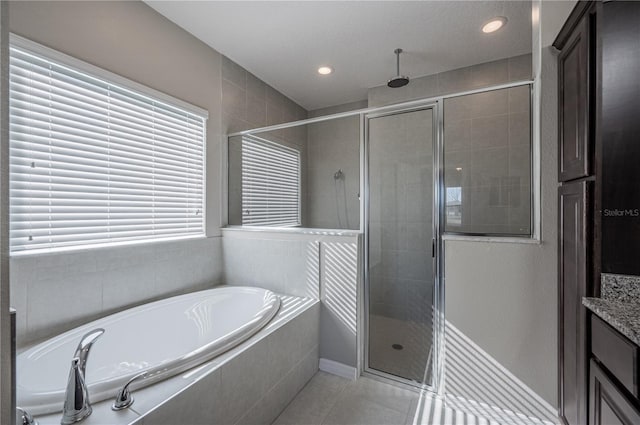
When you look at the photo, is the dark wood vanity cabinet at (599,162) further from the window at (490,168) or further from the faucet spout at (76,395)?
the faucet spout at (76,395)

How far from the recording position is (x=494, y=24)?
211cm

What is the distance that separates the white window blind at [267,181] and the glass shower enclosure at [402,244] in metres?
0.82

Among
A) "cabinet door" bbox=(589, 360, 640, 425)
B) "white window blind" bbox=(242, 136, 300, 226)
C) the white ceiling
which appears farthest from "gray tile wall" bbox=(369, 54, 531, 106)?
"cabinet door" bbox=(589, 360, 640, 425)

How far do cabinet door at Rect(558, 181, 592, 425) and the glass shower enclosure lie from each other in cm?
64

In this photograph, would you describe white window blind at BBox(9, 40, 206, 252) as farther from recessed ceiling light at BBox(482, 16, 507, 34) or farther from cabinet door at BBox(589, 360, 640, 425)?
cabinet door at BBox(589, 360, 640, 425)

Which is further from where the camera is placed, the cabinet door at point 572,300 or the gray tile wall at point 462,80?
the gray tile wall at point 462,80

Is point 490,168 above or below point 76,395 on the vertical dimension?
above

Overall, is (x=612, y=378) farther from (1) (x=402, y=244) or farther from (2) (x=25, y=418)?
(2) (x=25, y=418)

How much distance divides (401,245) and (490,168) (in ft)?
2.70

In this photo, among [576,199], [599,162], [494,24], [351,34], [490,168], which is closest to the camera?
[599,162]

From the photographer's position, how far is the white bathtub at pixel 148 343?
111 centimetres

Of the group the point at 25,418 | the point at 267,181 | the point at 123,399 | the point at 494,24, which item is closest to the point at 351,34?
the point at 494,24

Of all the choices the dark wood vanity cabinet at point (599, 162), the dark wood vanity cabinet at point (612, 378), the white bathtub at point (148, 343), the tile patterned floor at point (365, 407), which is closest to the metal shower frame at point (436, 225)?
the tile patterned floor at point (365, 407)

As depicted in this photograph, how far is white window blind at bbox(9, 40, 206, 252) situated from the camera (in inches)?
58.3
